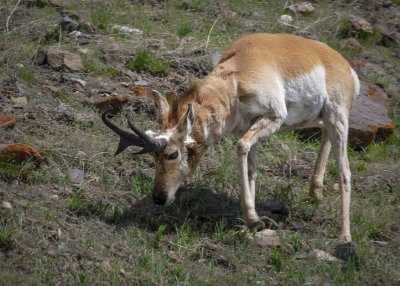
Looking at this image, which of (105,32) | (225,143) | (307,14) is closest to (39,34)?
(105,32)

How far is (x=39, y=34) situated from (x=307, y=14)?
5.39 m

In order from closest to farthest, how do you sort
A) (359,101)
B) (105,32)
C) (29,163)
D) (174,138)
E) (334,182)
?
(174,138), (29,163), (334,182), (359,101), (105,32)

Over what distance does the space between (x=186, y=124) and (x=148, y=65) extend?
11.5 ft

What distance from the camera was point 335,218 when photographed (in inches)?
270

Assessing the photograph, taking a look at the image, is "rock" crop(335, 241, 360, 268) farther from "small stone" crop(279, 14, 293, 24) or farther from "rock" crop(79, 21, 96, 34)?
"small stone" crop(279, 14, 293, 24)

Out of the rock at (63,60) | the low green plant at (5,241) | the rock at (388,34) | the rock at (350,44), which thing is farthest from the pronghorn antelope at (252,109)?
the rock at (388,34)

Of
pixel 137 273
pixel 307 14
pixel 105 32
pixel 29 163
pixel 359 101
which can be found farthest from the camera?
pixel 307 14

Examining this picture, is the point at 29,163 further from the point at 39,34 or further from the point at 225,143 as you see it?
the point at 39,34

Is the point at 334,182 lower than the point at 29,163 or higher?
lower

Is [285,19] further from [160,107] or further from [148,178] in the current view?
[160,107]

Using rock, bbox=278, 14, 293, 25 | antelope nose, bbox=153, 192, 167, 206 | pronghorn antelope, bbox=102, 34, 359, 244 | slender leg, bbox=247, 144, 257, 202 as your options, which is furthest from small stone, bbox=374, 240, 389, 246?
rock, bbox=278, 14, 293, 25

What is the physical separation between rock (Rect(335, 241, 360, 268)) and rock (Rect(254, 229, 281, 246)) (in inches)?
22.9

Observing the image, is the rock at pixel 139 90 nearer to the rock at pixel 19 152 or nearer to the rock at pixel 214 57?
the rock at pixel 214 57

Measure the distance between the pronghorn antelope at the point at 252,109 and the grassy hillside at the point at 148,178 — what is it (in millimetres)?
432
